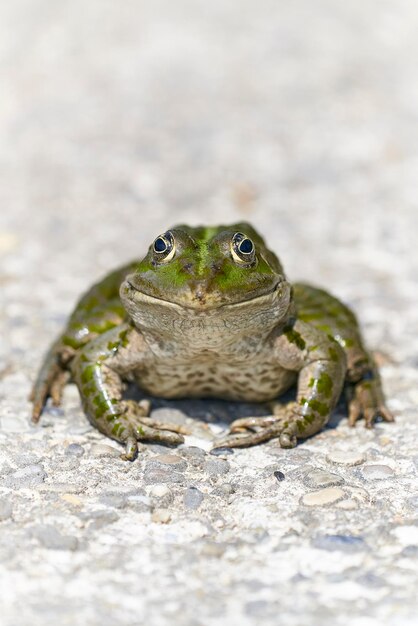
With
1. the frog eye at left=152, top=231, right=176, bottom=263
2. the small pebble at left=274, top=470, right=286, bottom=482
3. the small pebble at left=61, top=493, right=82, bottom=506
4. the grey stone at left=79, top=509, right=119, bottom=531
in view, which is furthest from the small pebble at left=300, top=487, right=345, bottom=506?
the frog eye at left=152, top=231, right=176, bottom=263

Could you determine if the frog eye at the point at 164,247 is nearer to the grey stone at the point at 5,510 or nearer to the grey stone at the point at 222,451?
the grey stone at the point at 222,451

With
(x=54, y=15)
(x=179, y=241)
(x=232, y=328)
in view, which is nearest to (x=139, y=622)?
(x=232, y=328)

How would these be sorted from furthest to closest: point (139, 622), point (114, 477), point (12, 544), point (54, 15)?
1. point (54, 15)
2. point (114, 477)
3. point (12, 544)
4. point (139, 622)

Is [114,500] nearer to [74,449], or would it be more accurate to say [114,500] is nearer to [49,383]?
[74,449]

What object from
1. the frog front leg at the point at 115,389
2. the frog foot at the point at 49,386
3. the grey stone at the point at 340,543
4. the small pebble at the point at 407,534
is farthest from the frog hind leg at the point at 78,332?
the small pebble at the point at 407,534

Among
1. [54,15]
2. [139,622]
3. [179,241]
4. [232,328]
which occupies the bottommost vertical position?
[139,622]

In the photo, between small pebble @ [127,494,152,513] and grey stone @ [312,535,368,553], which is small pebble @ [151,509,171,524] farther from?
grey stone @ [312,535,368,553]

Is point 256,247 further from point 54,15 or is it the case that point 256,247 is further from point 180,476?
point 54,15

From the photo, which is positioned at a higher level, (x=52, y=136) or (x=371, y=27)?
(x=371, y=27)
